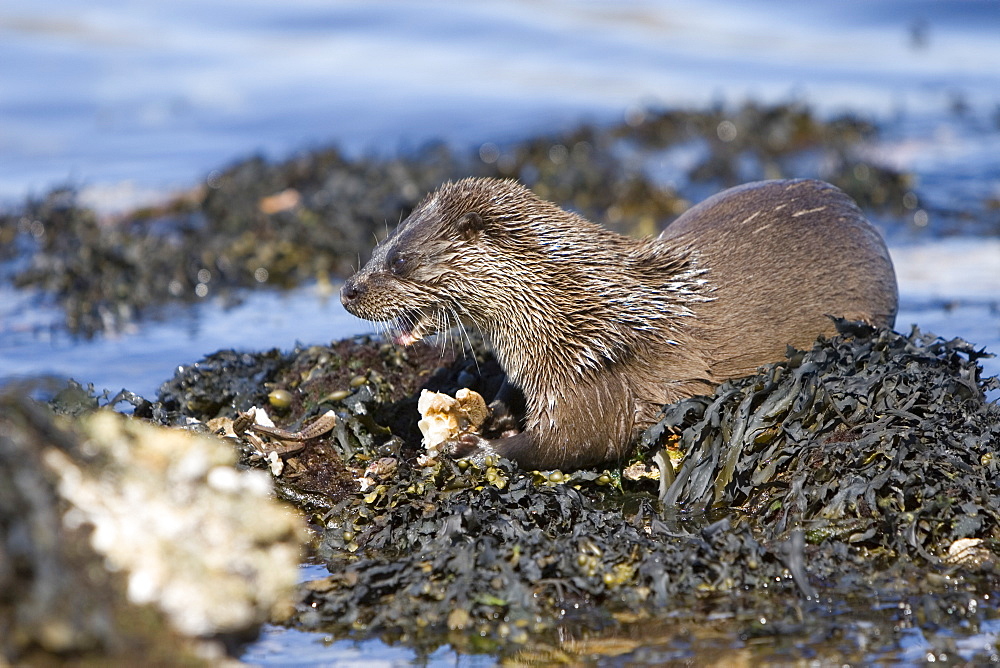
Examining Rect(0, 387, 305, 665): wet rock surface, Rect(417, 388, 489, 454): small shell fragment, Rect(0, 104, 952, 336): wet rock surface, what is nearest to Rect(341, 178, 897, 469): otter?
Rect(417, 388, 489, 454): small shell fragment

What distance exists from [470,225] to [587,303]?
0.59 metres

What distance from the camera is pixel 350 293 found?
493 centimetres

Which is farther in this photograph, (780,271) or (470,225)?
(780,271)

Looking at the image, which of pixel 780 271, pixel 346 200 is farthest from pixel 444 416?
pixel 346 200

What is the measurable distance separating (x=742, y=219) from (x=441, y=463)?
5.99 ft

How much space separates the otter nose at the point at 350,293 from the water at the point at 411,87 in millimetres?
2157

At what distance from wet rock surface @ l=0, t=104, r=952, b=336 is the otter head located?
3.50 m

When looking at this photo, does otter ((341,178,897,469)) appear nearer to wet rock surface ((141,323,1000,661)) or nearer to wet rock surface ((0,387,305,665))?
wet rock surface ((141,323,1000,661))

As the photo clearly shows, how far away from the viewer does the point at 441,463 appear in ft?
15.0

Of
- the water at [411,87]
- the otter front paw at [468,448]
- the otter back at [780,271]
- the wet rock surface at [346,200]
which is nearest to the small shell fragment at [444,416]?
the otter front paw at [468,448]

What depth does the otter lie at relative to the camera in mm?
4855

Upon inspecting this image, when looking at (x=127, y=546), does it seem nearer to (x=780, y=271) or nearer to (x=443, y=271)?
(x=443, y=271)

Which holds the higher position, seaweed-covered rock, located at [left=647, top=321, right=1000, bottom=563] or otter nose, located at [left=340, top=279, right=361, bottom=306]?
otter nose, located at [left=340, top=279, right=361, bottom=306]

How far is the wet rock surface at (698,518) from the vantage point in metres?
3.55
